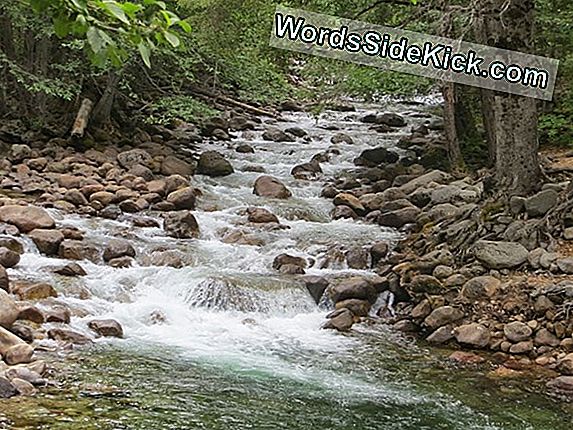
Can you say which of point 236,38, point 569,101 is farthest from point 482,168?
point 236,38

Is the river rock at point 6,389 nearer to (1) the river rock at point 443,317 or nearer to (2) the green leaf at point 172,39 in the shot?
(2) the green leaf at point 172,39

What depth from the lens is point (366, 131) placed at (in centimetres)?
1989

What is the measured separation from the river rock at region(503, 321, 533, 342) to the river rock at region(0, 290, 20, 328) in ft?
15.0

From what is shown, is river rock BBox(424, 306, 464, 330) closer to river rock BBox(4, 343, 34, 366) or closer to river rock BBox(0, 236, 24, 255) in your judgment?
river rock BBox(4, 343, 34, 366)

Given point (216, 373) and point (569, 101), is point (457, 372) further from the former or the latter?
point (569, 101)

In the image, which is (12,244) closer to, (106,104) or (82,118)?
(82,118)

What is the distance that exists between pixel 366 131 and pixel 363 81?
24.8 feet

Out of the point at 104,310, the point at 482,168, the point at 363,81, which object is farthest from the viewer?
the point at 482,168

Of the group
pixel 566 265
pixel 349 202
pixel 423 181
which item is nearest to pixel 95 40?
pixel 566 265

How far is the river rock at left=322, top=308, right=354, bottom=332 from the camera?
8062 millimetres

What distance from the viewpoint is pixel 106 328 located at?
7062 millimetres

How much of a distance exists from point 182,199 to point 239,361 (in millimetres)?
5809

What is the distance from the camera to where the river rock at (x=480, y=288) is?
8.05 meters

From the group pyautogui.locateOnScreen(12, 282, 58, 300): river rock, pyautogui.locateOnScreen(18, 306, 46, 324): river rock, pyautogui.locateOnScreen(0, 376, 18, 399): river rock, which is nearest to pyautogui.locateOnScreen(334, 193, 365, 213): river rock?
pyautogui.locateOnScreen(12, 282, 58, 300): river rock
